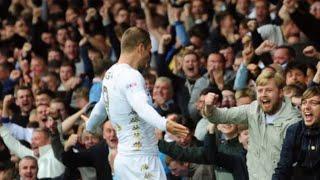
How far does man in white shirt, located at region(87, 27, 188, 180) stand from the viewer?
957cm

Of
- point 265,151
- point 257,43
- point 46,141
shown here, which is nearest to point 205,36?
point 257,43

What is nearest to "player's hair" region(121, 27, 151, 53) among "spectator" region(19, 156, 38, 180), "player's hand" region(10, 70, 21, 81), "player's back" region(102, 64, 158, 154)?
"player's back" region(102, 64, 158, 154)

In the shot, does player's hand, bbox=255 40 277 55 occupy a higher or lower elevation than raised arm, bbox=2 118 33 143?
higher

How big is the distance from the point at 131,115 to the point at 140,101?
Answer: 1.08 ft

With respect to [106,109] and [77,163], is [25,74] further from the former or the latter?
[106,109]

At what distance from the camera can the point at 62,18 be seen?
20.1 m

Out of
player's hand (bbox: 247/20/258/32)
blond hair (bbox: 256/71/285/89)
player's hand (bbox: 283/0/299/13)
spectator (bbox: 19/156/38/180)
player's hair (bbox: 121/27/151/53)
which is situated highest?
player's hand (bbox: 283/0/299/13)

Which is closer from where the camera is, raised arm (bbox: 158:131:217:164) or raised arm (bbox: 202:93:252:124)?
raised arm (bbox: 202:93:252:124)

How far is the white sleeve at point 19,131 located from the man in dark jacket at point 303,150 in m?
5.77

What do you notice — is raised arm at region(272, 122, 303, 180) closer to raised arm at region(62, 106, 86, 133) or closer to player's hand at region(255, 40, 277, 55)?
player's hand at region(255, 40, 277, 55)

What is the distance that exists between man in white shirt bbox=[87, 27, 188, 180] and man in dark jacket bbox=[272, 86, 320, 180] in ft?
3.54

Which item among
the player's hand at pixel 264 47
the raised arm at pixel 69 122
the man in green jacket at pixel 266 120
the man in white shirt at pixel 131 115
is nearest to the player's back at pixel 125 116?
the man in white shirt at pixel 131 115

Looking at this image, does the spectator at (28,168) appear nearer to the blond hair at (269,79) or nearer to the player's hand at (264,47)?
the player's hand at (264,47)

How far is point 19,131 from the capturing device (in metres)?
15.2
